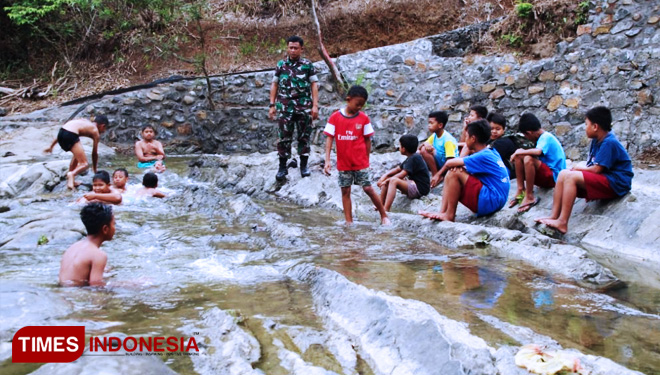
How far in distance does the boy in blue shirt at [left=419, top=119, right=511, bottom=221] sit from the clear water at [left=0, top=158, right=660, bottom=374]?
64 centimetres

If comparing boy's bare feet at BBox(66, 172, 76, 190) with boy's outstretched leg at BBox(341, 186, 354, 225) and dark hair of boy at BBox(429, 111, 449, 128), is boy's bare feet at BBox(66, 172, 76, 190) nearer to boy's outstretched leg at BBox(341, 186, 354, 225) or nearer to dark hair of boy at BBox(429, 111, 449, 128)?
boy's outstretched leg at BBox(341, 186, 354, 225)

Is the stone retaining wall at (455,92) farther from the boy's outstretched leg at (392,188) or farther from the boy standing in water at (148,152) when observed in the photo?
the boy's outstretched leg at (392,188)

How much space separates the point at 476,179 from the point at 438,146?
76.4 inches

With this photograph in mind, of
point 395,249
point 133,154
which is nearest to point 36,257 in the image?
point 395,249

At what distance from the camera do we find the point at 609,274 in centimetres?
401

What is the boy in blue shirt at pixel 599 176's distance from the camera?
5379 millimetres

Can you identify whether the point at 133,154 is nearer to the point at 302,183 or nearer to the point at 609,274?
the point at 302,183

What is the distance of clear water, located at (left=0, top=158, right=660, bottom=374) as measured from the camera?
2824 mm

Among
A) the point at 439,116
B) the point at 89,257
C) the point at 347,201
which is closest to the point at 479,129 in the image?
the point at 347,201

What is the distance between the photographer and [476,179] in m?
5.87

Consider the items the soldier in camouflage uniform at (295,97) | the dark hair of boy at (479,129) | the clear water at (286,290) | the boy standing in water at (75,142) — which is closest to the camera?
the clear water at (286,290)

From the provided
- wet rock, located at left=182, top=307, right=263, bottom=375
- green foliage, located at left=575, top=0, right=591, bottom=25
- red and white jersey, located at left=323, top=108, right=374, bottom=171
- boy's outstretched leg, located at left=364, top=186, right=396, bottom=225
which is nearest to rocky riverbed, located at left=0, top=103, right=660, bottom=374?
wet rock, located at left=182, top=307, right=263, bottom=375

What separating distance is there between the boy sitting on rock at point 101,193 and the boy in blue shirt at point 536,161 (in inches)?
200

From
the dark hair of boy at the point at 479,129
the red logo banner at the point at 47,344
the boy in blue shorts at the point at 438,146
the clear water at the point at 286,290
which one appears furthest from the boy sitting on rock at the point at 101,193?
the red logo banner at the point at 47,344
